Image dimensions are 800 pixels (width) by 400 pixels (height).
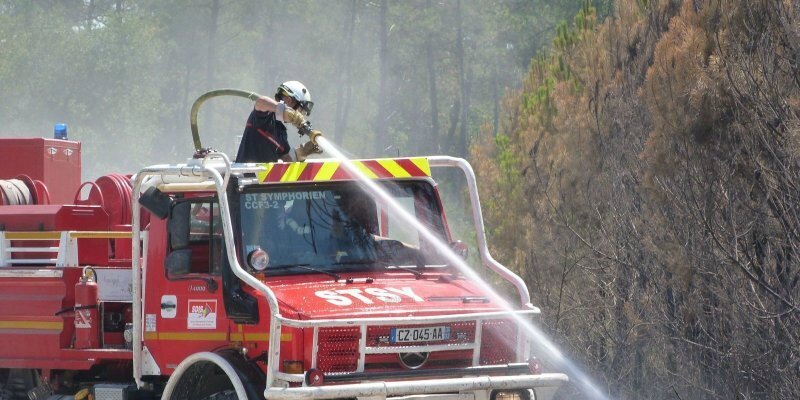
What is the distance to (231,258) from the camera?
729 cm

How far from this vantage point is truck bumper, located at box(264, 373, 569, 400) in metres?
6.75

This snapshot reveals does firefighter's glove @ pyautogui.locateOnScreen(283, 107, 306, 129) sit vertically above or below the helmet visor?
below

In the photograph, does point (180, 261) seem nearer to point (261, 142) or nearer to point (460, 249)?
point (261, 142)

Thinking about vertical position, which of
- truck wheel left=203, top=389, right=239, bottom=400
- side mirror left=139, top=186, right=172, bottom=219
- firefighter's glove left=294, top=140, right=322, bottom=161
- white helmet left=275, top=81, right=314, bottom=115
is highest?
white helmet left=275, top=81, right=314, bottom=115

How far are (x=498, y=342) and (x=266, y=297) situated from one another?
1493 mm

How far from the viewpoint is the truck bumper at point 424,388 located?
6754 mm

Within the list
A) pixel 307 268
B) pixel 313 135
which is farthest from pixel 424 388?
pixel 313 135

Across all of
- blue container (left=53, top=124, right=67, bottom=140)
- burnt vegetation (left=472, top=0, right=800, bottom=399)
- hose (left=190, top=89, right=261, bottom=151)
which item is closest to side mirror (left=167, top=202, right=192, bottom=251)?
hose (left=190, top=89, right=261, bottom=151)

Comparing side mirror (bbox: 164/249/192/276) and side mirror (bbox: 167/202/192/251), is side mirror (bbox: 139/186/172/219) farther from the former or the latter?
side mirror (bbox: 164/249/192/276)

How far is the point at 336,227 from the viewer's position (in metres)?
8.00

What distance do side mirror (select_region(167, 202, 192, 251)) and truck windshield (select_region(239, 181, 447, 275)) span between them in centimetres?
45

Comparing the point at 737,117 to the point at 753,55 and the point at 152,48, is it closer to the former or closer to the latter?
the point at 753,55

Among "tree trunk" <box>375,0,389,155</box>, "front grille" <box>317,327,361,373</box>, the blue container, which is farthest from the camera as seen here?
"tree trunk" <box>375,0,389,155</box>

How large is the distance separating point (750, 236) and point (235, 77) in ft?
129
